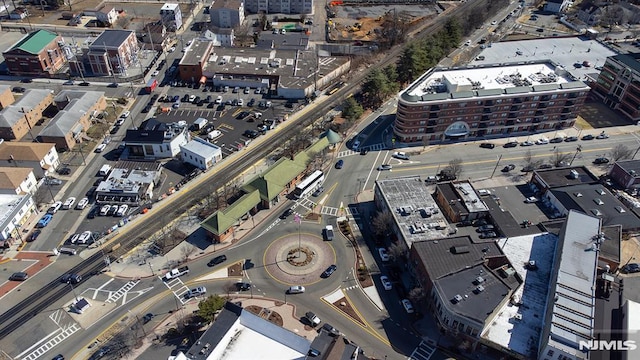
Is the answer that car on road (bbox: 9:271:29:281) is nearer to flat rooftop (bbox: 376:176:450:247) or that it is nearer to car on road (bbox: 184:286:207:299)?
car on road (bbox: 184:286:207:299)

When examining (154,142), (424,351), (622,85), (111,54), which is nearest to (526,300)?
(424,351)

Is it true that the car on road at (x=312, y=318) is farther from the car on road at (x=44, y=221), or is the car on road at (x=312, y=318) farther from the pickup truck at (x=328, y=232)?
the car on road at (x=44, y=221)

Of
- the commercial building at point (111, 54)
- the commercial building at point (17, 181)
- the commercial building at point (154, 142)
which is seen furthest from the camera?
the commercial building at point (111, 54)

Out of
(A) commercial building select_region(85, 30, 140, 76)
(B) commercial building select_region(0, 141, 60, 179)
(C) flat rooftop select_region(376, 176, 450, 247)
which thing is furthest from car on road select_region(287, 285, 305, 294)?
(A) commercial building select_region(85, 30, 140, 76)

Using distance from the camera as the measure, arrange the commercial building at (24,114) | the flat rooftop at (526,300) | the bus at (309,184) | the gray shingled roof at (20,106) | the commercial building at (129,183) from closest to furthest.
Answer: the flat rooftop at (526,300) → the commercial building at (129,183) → the bus at (309,184) → the gray shingled roof at (20,106) → the commercial building at (24,114)

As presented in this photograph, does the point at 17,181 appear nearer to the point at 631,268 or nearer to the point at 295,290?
the point at 295,290

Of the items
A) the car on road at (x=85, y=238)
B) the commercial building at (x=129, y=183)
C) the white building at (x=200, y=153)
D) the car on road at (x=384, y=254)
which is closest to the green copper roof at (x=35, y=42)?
the commercial building at (x=129, y=183)
